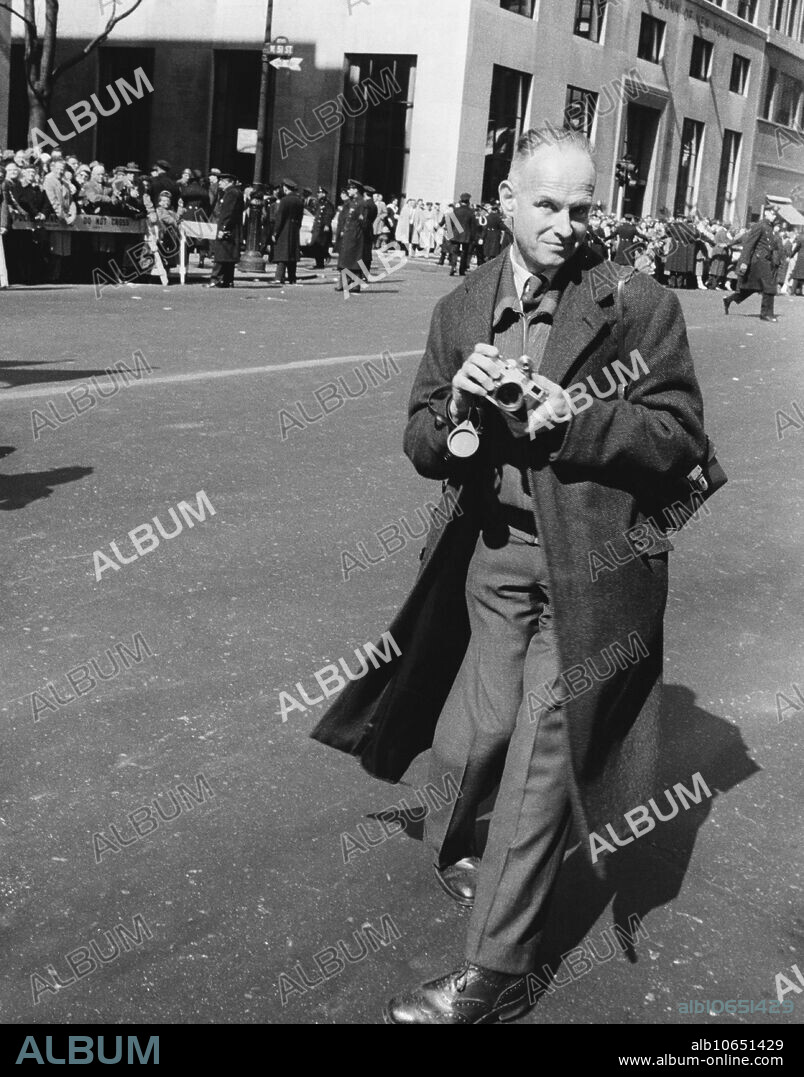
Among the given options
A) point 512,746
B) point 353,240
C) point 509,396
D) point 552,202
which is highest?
point 552,202

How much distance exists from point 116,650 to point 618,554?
8.88 feet

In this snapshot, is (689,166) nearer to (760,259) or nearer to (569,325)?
(760,259)

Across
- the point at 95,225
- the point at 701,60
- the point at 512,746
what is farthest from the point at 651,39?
the point at 512,746

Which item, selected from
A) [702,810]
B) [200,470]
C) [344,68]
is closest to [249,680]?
[702,810]

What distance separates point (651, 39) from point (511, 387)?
49.7 m

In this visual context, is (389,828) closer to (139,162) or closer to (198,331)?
(198,331)

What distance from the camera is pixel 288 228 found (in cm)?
2342

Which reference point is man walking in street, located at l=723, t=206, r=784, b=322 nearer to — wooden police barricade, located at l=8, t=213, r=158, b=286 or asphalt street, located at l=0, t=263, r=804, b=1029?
wooden police barricade, located at l=8, t=213, r=158, b=286

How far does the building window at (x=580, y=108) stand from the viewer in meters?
43.8

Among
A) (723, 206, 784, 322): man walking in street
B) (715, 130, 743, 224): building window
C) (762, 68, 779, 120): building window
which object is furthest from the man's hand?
(762, 68, 779, 120): building window

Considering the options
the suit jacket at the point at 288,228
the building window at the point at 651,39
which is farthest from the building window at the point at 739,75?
the suit jacket at the point at 288,228

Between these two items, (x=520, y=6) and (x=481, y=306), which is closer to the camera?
(x=481, y=306)

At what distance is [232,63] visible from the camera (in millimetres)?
42219

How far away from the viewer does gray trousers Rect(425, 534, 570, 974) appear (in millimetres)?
3047
